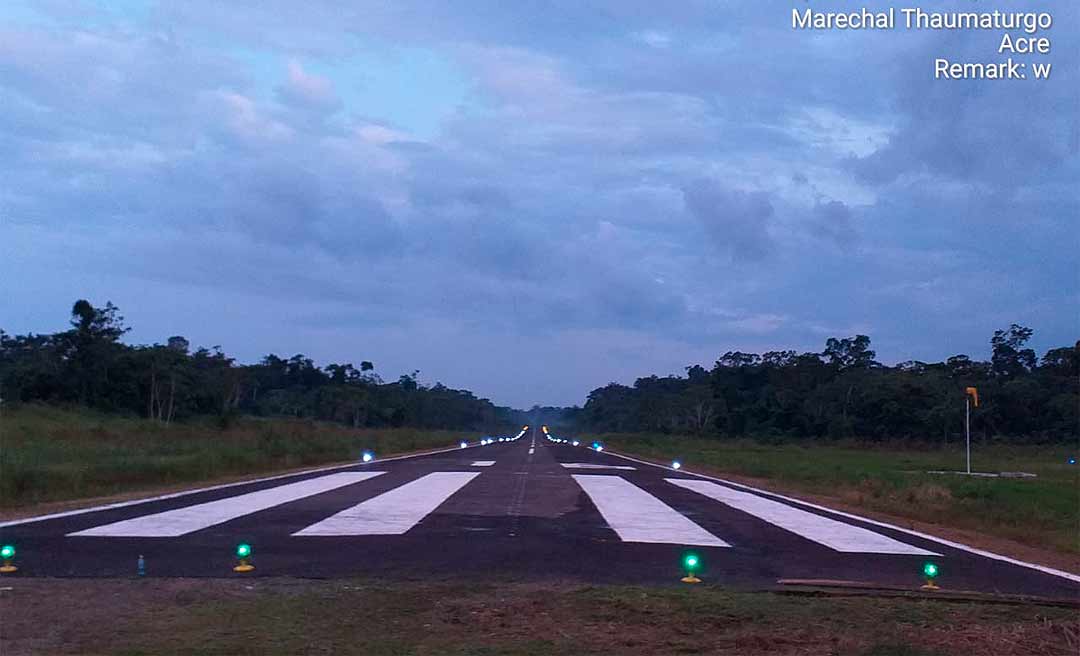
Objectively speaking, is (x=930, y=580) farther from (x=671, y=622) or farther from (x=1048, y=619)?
(x=671, y=622)

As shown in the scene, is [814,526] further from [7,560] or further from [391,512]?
[7,560]

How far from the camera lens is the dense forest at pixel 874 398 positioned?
225ft

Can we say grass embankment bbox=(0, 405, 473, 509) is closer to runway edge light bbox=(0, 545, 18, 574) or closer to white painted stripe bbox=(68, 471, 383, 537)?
white painted stripe bbox=(68, 471, 383, 537)

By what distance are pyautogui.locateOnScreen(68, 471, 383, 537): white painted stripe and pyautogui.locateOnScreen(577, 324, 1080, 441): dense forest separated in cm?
5380

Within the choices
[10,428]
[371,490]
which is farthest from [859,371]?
[371,490]

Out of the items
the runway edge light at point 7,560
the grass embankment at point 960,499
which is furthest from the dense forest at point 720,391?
the runway edge light at point 7,560

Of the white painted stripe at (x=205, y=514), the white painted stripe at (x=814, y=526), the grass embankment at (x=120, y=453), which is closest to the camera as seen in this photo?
the white painted stripe at (x=205, y=514)

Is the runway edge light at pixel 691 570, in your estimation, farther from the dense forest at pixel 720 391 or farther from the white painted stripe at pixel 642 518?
the dense forest at pixel 720 391

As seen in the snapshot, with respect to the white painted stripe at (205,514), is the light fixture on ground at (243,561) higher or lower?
higher

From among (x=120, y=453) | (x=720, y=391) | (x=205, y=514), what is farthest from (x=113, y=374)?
(x=720, y=391)

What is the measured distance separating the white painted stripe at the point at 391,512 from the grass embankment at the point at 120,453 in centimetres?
499

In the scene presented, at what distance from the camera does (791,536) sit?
1418 cm

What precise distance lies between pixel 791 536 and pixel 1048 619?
615 centimetres

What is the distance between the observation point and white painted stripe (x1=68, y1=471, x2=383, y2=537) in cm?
1291
